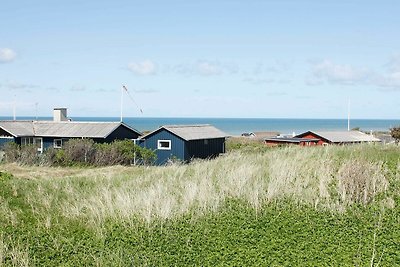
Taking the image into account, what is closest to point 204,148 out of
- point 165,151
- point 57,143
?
point 165,151

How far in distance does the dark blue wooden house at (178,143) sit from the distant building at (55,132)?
7.98 feet

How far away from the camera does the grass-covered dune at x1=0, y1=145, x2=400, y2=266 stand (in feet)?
31.0

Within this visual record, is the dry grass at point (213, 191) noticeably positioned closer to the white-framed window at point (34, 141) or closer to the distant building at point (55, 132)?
the distant building at point (55, 132)

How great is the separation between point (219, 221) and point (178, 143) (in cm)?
2541

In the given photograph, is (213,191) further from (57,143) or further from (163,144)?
(57,143)

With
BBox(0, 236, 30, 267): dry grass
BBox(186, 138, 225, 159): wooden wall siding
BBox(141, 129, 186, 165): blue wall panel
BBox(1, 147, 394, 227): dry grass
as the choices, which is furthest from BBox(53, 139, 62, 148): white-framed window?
BBox(0, 236, 30, 267): dry grass

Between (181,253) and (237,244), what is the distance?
4.05 feet

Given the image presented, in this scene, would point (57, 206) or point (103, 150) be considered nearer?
point (57, 206)

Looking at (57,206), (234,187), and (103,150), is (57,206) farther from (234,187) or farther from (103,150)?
(103,150)

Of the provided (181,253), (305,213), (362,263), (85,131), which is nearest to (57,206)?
(181,253)

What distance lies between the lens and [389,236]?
33.3 ft

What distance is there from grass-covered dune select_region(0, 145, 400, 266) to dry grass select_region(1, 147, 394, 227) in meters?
0.04

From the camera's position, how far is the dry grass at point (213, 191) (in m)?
11.8

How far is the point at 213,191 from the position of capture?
42.8ft
